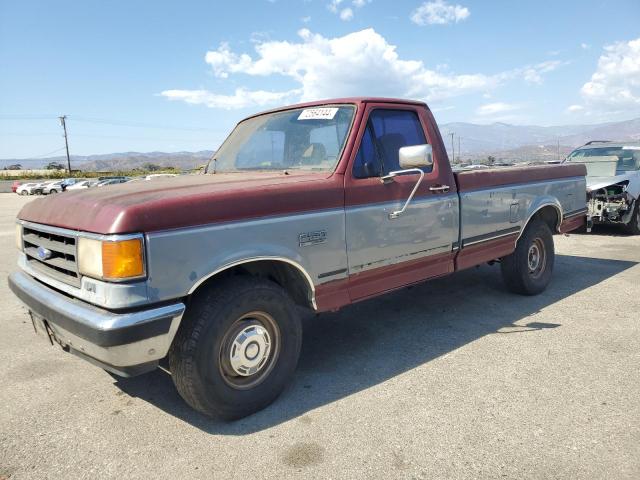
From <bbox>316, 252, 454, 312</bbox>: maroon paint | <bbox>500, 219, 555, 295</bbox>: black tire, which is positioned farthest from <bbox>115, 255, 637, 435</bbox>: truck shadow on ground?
<bbox>316, 252, 454, 312</bbox>: maroon paint

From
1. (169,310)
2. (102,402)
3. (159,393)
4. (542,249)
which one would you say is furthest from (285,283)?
(542,249)

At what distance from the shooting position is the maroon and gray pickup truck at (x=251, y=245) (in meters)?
2.49

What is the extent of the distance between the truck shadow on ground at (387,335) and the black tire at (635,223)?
12.6ft

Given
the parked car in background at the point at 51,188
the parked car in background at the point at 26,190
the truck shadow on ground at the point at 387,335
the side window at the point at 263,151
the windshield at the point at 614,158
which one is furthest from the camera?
the parked car in background at the point at 51,188

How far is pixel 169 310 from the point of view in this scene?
2541 millimetres

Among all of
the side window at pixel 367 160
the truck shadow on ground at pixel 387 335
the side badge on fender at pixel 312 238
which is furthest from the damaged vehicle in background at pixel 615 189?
the side badge on fender at pixel 312 238

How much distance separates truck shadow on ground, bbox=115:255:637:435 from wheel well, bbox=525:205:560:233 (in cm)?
76

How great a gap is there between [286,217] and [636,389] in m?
2.64

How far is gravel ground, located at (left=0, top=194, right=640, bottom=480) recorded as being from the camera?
251cm

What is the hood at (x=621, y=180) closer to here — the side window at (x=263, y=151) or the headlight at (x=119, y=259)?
the side window at (x=263, y=151)

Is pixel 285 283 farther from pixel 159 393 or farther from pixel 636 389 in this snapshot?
pixel 636 389

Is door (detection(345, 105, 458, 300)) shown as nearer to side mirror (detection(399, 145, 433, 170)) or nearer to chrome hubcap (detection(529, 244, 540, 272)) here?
side mirror (detection(399, 145, 433, 170))

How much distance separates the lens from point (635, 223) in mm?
9734

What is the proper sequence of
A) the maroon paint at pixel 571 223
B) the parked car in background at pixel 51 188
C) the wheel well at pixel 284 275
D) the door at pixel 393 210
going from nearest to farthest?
the wheel well at pixel 284 275 < the door at pixel 393 210 < the maroon paint at pixel 571 223 < the parked car in background at pixel 51 188
